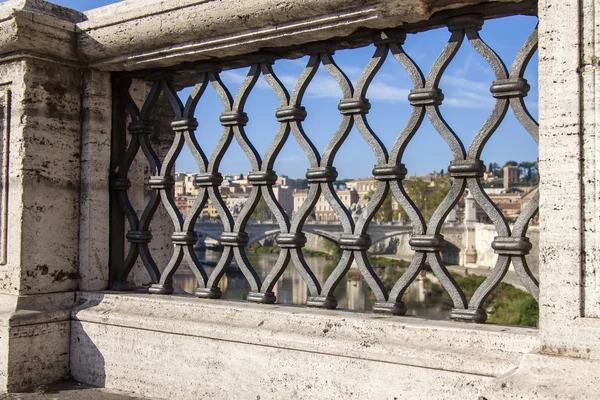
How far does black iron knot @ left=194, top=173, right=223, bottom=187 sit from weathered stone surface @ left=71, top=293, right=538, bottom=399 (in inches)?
18.7

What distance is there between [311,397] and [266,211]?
63614 millimetres

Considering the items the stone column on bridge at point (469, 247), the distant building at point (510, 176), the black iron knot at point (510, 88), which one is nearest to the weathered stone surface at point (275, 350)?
the black iron knot at point (510, 88)

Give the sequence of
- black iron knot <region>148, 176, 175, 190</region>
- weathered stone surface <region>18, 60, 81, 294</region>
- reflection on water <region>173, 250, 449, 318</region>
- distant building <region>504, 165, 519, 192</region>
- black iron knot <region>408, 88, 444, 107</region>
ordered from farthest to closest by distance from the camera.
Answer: distant building <region>504, 165, 519, 192</region>
reflection on water <region>173, 250, 449, 318</region>
black iron knot <region>148, 176, 175, 190</region>
weathered stone surface <region>18, 60, 81, 294</region>
black iron knot <region>408, 88, 444, 107</region>

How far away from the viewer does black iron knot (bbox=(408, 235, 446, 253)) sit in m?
2.26

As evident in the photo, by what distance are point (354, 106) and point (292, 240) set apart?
55 centimetres

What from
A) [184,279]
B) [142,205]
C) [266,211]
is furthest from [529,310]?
[266,211]

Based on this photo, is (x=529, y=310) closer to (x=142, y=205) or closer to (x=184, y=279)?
(x=184, y=279)

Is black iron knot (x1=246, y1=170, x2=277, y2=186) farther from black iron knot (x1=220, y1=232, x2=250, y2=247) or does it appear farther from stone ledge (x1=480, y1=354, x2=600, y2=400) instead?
stone ledge (x1=480, y1=354, x2=600, y2=400)

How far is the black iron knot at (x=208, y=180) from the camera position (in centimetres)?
283

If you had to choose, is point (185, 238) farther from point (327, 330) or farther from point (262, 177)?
point (327, 330)

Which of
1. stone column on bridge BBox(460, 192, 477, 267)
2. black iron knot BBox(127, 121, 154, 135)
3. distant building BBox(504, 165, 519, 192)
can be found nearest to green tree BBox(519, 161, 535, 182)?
distant building BBox(504, 165, 519, 192)

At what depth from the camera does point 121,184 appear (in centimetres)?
314

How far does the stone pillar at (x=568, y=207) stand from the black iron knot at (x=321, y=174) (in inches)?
33.3

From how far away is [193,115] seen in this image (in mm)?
2961
